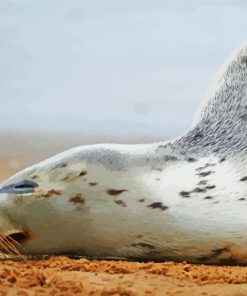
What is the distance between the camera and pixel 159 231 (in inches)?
72.5

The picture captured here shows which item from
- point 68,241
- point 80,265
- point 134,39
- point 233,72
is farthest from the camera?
point 134,39

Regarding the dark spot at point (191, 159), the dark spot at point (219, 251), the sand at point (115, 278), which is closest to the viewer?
the sand at point (115, 278)

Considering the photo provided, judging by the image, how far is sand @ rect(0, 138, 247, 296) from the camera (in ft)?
4.93

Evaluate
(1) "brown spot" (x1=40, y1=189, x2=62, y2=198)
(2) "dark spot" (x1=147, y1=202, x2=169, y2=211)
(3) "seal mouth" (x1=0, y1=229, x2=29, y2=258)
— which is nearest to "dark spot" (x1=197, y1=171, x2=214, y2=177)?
(2) "dark spot" (x1=147, y1=202, x2=169, y2=211)

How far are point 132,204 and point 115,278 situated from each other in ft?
0.95

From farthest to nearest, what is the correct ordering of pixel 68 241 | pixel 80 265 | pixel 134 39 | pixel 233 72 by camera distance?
1. pixel 134 39
2. pixel 233 72
3. pixel 68 241
4. pixel 80 265

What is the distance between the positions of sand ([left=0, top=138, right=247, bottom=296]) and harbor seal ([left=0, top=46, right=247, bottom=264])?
0.05 metres

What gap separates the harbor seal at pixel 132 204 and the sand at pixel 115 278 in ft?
0.17

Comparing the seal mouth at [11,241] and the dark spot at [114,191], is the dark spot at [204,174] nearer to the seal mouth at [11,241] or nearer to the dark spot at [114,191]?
the dark spot at [114,191]

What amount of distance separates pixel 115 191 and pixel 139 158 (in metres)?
0.13

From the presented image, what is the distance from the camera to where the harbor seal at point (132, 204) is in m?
1.84

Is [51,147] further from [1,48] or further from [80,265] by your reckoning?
[80,265]

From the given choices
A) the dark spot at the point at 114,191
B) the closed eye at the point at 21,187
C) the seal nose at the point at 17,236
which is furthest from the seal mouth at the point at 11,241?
the dark spot at the point at 114,191

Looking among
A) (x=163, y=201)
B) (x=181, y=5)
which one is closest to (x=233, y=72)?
(x=181, y=5)
